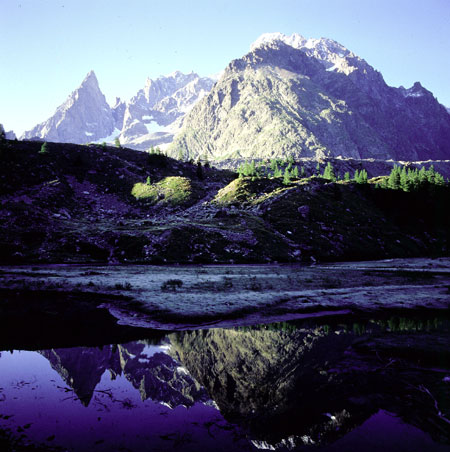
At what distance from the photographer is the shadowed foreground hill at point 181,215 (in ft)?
251

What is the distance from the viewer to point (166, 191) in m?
131

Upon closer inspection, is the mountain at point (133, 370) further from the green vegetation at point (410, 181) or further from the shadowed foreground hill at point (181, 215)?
the green vegetation at point (410, 181)

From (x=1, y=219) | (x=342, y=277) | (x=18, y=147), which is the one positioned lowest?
(x=342, y=277)

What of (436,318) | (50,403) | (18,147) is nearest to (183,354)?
(50,403)

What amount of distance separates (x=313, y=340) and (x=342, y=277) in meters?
34.5

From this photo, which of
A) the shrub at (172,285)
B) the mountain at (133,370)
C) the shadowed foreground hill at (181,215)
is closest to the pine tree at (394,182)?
the shadowed foreground hill at (181,215)

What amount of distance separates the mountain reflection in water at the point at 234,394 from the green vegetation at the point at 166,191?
10609 cm

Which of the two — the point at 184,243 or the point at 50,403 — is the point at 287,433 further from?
the point at 184,243

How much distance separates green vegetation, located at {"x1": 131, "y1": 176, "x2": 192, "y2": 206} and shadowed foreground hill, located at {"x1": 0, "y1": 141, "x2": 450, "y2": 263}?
421mm

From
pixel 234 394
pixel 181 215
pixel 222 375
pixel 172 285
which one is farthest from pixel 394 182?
pixel 234 394

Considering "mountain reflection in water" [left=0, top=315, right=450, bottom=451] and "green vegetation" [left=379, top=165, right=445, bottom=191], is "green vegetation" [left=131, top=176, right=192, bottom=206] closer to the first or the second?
"green vegetation" [left=379, top=165, right=445, bottom=191]

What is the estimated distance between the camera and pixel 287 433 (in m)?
10.8

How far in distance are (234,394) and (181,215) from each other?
3913 inches

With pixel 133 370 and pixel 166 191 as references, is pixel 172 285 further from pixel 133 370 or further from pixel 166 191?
pixel 166 191
